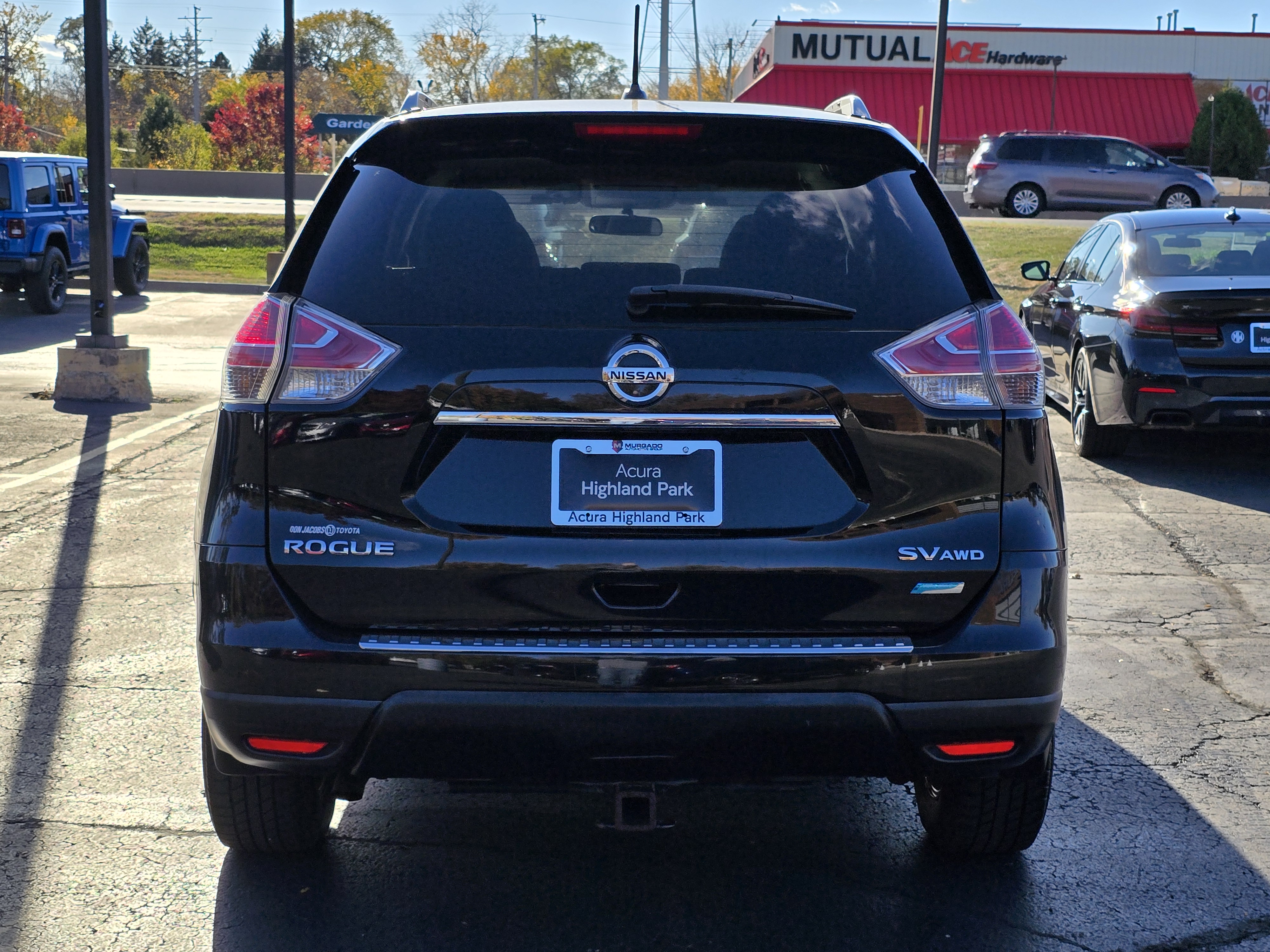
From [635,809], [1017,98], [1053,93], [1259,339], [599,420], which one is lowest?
[635,809]

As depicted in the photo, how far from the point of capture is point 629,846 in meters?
3.76

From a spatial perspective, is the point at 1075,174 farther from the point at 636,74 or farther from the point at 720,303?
the point at 720,303

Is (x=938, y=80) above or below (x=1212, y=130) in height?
below

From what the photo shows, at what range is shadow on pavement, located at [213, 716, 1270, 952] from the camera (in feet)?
10.7

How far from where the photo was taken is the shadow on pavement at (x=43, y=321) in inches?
632

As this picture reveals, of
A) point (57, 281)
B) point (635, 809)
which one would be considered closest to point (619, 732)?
point (635, 809)

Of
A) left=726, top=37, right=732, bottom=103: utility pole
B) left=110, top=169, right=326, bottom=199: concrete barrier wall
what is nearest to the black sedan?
left=110, top=169, right=326, bottom=199: concrete barrier wall

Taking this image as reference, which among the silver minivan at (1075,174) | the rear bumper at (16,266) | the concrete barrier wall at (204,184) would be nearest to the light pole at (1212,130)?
the silver minivan at (1075,174)

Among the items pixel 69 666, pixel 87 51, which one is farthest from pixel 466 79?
pixel 69 666

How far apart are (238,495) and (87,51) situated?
32.0 ft

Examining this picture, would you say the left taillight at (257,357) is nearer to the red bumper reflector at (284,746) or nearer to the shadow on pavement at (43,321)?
the red bumper reflector at (284,746)

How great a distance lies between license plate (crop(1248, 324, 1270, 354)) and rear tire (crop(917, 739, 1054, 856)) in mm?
6068

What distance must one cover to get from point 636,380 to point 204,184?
44162 mm

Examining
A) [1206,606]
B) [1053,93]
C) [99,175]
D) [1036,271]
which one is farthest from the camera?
[1053,93]
